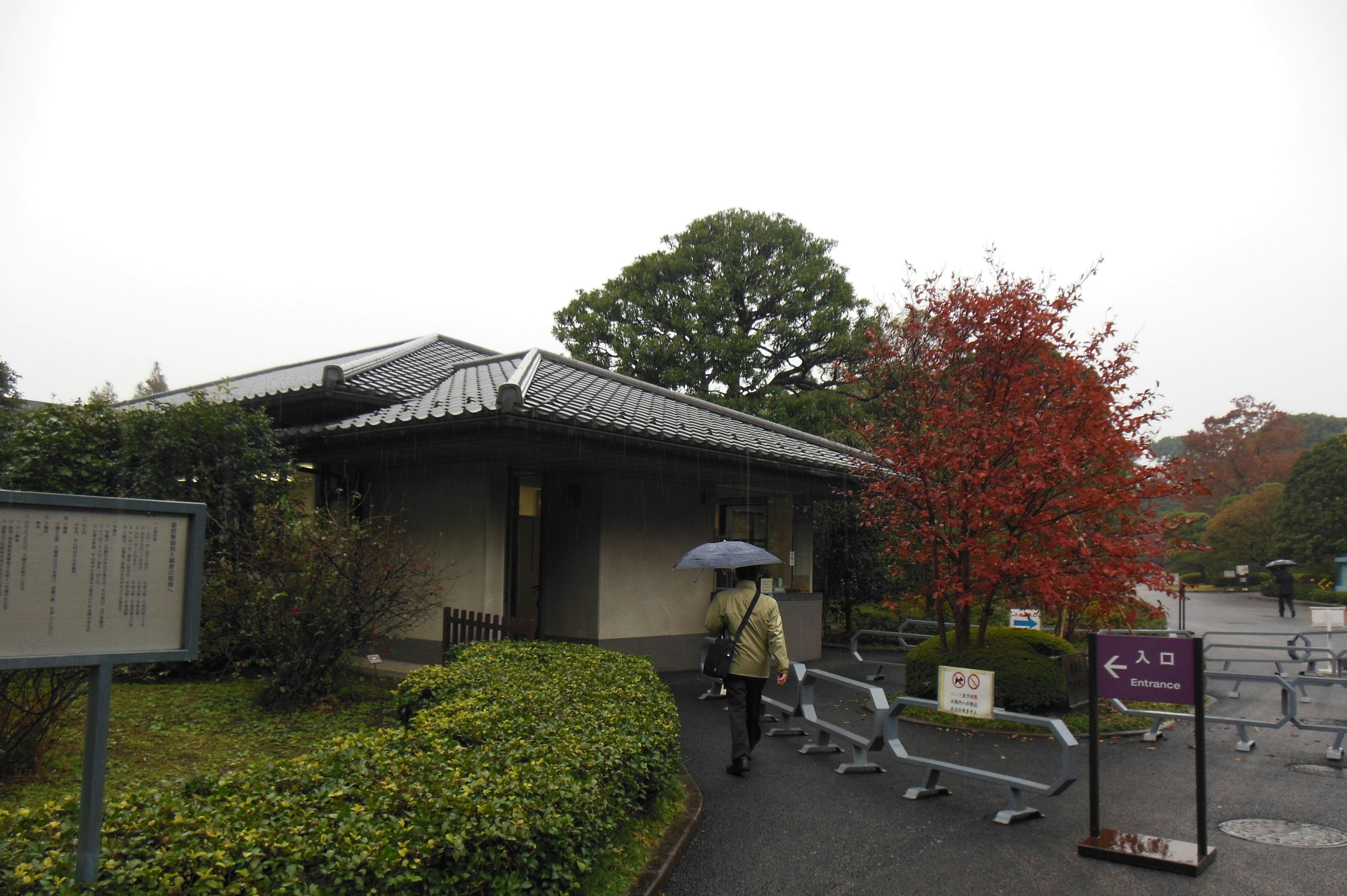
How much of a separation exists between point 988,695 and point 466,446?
6.34 m

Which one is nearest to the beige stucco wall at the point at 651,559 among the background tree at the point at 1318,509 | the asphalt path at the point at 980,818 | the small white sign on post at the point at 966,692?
the asphalt path at the point at 980,818

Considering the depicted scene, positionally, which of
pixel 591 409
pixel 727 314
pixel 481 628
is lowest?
pixel 481 628

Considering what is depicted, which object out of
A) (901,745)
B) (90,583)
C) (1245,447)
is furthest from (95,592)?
(1245,447)

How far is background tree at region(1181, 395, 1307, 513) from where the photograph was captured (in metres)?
59.1

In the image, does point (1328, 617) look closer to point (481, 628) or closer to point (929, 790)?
point (929, 790)

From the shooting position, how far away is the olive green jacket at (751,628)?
7.48 m

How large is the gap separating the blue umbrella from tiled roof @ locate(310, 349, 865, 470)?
1832 millimetres

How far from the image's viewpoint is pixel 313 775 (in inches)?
176

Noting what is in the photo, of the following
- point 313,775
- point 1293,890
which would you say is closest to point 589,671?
point 313,775

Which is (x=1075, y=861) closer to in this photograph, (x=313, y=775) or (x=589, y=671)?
(x=589, y=671)

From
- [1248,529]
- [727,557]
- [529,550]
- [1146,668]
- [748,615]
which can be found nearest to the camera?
[1146,668]

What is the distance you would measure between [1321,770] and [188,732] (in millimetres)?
9746

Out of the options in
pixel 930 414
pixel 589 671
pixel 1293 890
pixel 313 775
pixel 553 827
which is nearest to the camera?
pixel 553 827

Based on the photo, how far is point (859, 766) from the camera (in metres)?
7.56
